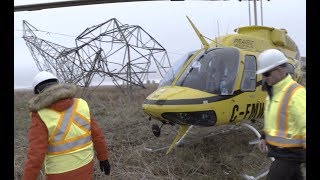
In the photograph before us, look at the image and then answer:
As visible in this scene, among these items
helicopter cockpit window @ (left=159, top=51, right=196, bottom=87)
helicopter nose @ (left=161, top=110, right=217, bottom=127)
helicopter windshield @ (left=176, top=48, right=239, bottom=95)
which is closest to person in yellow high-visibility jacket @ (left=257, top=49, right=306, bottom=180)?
helicopter nose @ (left=161, top=110, right=217, bottom=127)

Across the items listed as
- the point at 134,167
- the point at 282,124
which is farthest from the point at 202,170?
the point at 282,124

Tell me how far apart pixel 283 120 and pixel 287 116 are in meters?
0.05

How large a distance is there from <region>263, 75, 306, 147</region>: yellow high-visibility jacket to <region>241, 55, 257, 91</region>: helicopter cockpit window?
3189 millimetres

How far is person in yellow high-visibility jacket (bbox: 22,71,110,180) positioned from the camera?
3.40 meters

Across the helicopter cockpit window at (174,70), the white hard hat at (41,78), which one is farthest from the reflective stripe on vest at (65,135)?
the helicopter cockpit window at (174,70)

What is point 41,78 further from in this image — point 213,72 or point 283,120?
point 213,72

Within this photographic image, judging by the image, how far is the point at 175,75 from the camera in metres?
6.86

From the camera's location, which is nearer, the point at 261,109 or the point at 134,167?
the point at 134,167

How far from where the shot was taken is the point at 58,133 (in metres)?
3.51

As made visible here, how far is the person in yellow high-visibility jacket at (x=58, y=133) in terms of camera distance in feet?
11.2

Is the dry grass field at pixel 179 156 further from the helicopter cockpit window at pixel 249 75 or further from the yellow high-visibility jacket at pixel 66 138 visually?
the yellow high-visibility jacket at pixel 66 138
